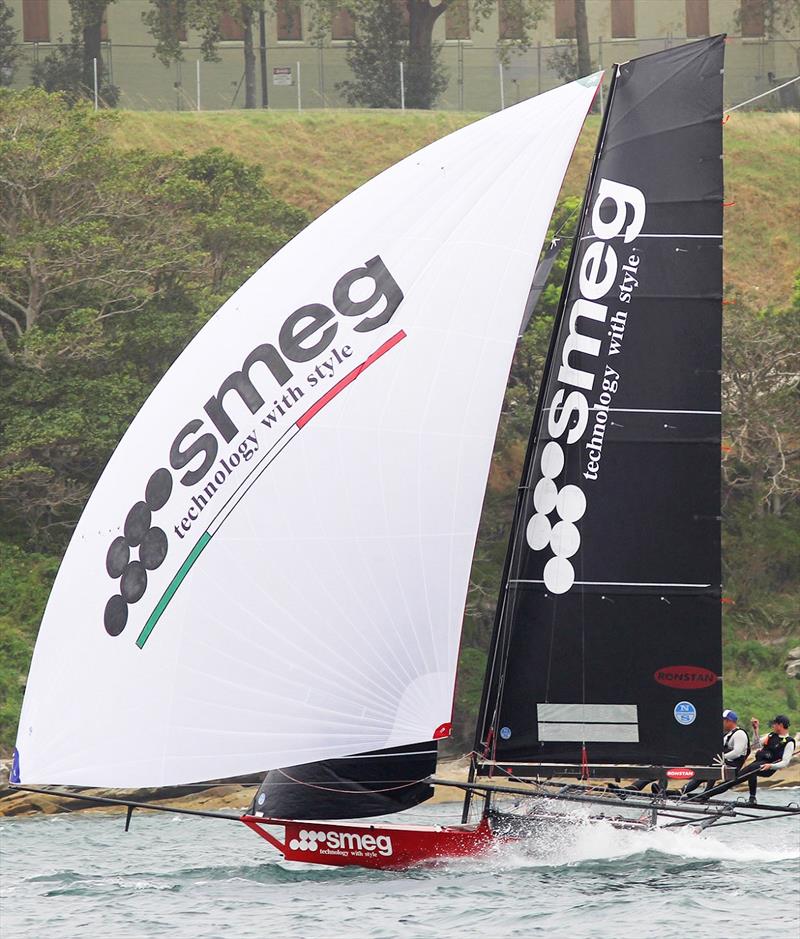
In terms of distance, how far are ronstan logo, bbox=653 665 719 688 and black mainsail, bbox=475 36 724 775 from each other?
0.01 meters

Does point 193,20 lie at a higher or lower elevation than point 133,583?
higher

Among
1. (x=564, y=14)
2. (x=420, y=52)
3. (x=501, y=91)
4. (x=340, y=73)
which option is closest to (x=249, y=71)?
(x=340, y=73)

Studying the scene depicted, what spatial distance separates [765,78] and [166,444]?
43.8 meters

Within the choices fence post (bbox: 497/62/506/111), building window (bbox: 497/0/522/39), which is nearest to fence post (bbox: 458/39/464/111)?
fence post (bbox: 497/62/506/111)

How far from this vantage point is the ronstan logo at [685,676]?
14.4 m

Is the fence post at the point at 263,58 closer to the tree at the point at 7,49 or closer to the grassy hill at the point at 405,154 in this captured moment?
the grassy hill at the point at 405,154

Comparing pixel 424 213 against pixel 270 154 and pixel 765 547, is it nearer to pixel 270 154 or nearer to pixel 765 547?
pixel 765 547

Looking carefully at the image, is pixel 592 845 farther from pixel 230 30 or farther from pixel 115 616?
pixel 230 30

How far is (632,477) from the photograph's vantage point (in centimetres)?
1439

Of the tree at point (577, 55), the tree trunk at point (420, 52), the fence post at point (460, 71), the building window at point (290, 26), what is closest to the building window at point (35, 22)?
the building window at point (290, 26)

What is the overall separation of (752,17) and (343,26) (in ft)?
43.6

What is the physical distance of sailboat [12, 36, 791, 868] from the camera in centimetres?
1317

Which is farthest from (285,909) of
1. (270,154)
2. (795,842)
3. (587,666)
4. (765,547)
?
(270,154)

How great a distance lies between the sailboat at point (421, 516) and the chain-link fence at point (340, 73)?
37760mm
